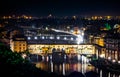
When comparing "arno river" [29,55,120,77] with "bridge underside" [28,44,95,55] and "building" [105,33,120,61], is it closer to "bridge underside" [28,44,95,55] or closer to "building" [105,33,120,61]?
"building" [105,33,120,61]

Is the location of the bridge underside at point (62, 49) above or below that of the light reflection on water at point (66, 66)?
above

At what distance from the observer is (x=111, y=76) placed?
680 inches

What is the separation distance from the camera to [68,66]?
20.6 metres

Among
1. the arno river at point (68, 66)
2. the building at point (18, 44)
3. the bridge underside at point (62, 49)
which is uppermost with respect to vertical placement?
the building at point (18, 44)

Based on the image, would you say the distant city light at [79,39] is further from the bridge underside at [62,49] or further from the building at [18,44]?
the building at [18,44]

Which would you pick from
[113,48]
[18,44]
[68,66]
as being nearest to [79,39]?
[18,44]

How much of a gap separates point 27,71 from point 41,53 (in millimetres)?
15488

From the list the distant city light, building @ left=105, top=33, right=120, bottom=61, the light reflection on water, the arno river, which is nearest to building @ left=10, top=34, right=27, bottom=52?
the arno river

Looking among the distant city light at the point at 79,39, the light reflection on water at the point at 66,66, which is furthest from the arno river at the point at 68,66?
the distant city light at the point at 79,39

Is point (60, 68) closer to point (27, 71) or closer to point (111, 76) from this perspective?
point (111, 76)

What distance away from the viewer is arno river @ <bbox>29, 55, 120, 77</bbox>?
18.6 m

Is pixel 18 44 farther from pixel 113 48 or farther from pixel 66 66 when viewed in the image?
pixel 113 48

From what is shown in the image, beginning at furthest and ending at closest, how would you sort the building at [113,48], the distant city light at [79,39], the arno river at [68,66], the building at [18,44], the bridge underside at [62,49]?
the distant city light at [79,39] < the bridge underside at [62,49] < the building at [18,44] < the building at [113,48] < the arno river at [68,66]

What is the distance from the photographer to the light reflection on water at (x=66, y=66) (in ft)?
63.2
